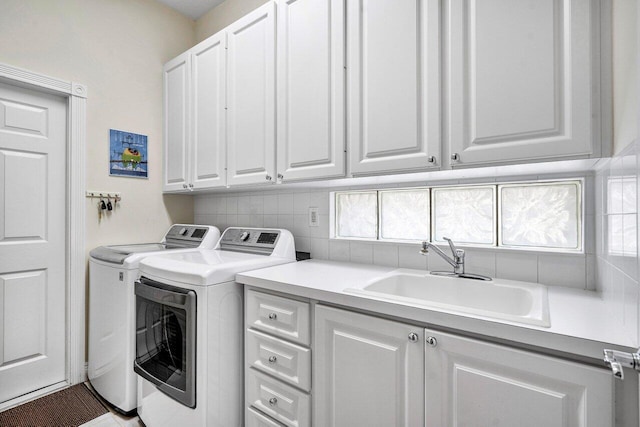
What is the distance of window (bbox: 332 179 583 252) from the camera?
4.52 feet

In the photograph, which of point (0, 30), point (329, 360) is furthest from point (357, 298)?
point (0, 30)

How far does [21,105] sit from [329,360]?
248cm

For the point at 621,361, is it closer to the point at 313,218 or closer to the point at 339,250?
the point at 339,250

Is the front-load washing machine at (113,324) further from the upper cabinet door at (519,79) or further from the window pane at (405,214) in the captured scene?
the upper cabinet door at (519,79)

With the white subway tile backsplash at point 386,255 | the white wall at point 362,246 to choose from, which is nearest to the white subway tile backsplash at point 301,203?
the white wall at point 362,246

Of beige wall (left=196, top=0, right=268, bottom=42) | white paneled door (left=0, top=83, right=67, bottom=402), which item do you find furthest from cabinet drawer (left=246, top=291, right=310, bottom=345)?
beige wall (left=196, top=0, right=268, bottom=42)

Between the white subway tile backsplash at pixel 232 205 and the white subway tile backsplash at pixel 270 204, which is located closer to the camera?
the white subway tile backsplash at pixel 270 204

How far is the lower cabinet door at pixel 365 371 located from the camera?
1.04 m

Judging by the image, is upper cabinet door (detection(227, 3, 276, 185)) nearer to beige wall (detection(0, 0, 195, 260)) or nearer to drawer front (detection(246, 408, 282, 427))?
beige wall (detection(0, 0, 195, 260))

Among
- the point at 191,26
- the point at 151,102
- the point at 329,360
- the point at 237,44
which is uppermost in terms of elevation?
the point at 191,26

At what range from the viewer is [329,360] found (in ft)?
4.08

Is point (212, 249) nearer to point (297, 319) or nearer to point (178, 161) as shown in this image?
point (178, 161)

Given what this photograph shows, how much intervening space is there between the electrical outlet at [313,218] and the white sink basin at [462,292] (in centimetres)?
70

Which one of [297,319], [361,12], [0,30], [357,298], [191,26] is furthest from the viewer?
[191,26]
